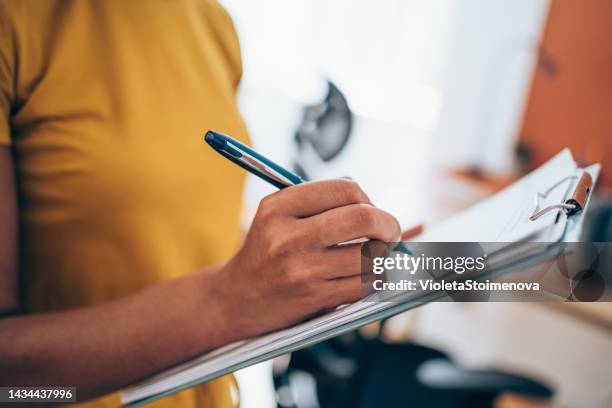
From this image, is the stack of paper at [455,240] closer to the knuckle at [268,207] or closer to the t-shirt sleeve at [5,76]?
the knuckle at [268,207]

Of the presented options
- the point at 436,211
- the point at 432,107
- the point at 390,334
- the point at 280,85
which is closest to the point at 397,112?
the point at 432,107

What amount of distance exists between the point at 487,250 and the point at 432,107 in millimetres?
2035

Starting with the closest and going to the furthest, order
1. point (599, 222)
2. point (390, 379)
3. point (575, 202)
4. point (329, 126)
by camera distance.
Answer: point (575, 202)
point (329, 126)
point (390, 379)
point (599, 222)

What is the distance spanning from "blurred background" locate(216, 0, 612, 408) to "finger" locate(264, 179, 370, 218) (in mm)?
504

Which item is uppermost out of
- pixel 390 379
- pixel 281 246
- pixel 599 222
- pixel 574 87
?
pixel 574 87

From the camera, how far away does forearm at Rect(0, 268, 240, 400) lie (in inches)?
16.2

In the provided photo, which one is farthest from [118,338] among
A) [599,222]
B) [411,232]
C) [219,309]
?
[599,222]

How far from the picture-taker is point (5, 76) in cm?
42

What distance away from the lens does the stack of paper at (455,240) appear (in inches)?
11.6

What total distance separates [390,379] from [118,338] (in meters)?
0.68

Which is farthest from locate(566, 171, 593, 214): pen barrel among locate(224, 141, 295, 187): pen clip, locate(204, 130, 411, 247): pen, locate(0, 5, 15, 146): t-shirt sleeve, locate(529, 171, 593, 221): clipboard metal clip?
locate(0, 5, 15, 146): t-shirt sleeve

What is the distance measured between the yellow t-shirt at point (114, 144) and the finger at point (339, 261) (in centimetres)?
23

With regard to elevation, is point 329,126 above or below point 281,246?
above

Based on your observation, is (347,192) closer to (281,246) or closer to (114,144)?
(281,246)
